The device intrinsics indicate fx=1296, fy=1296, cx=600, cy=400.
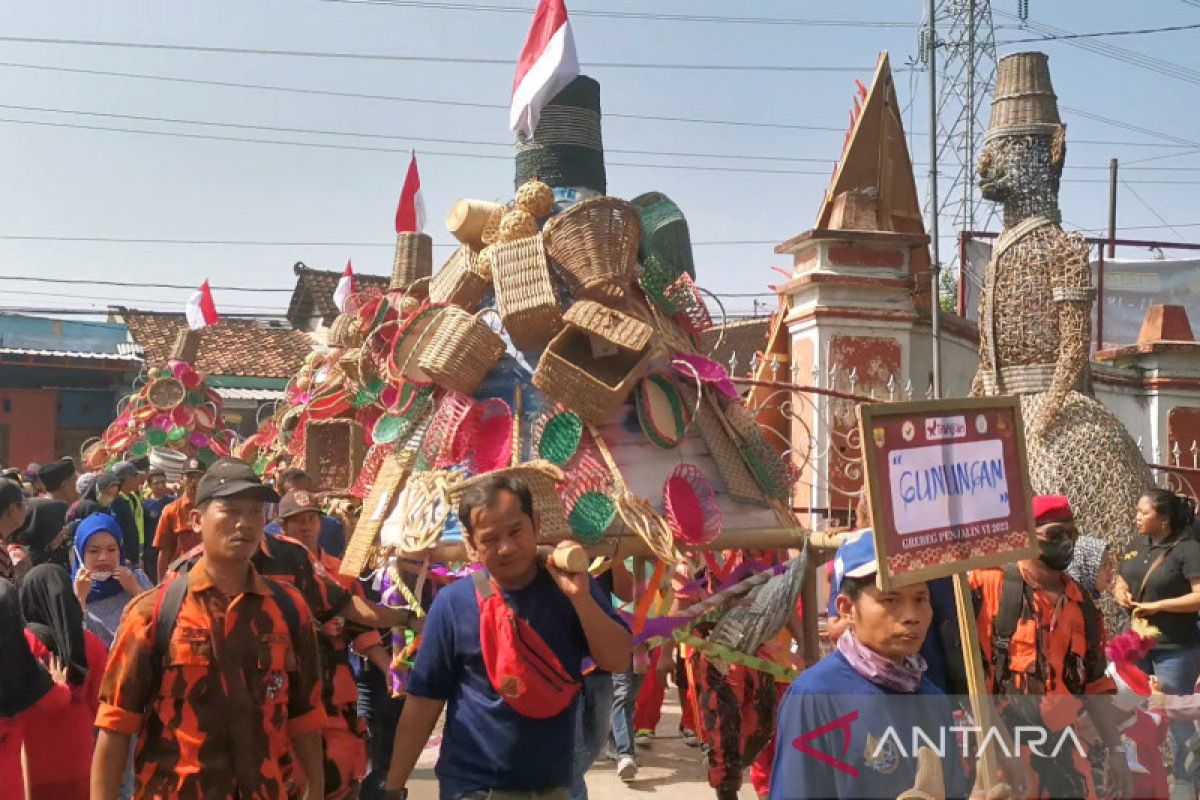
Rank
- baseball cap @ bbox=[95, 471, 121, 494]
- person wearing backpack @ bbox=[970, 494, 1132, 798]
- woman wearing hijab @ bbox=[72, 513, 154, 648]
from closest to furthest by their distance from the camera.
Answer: person wearing backpack @ bbox=[970, 494, 1132, 798]
woman wearing hijab @ bbox=[72, 513, 154, 648]
baseball cap @ bbox=[95, 471, 121, 494]

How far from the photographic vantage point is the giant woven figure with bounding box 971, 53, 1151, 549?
785 cm

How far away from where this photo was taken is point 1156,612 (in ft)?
21.4

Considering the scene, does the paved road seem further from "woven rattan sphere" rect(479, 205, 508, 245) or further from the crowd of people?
"woven rattan sphere" rect(479, 205, 508, 245)

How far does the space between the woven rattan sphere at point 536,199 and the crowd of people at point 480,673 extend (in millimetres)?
1717

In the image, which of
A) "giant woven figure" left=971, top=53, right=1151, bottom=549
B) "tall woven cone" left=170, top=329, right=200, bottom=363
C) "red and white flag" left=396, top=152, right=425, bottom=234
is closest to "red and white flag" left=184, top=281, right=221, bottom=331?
"tall woven cone" left=170, top=329, right=200, bottom=363

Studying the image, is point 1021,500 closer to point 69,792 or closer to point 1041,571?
point 1041,571

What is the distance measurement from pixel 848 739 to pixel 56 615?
299cm

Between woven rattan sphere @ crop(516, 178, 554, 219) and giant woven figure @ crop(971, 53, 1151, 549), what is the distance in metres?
3.45

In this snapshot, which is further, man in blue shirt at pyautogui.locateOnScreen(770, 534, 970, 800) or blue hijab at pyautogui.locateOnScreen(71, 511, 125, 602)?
blue hijab at pyautogui.locateOnScreen(71, 511, 125, 602)

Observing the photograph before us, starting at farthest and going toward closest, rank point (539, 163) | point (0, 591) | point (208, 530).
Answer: point (539, 163), point (0, 591), point (208, 530)

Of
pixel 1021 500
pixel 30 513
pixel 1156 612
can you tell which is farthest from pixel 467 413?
pixel 1156 612

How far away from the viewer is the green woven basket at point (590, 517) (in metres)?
5.55

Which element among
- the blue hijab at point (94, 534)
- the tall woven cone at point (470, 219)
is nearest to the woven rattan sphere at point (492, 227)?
the tall woven cone at point (470, 219)

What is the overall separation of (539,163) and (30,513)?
3006 millimetres
